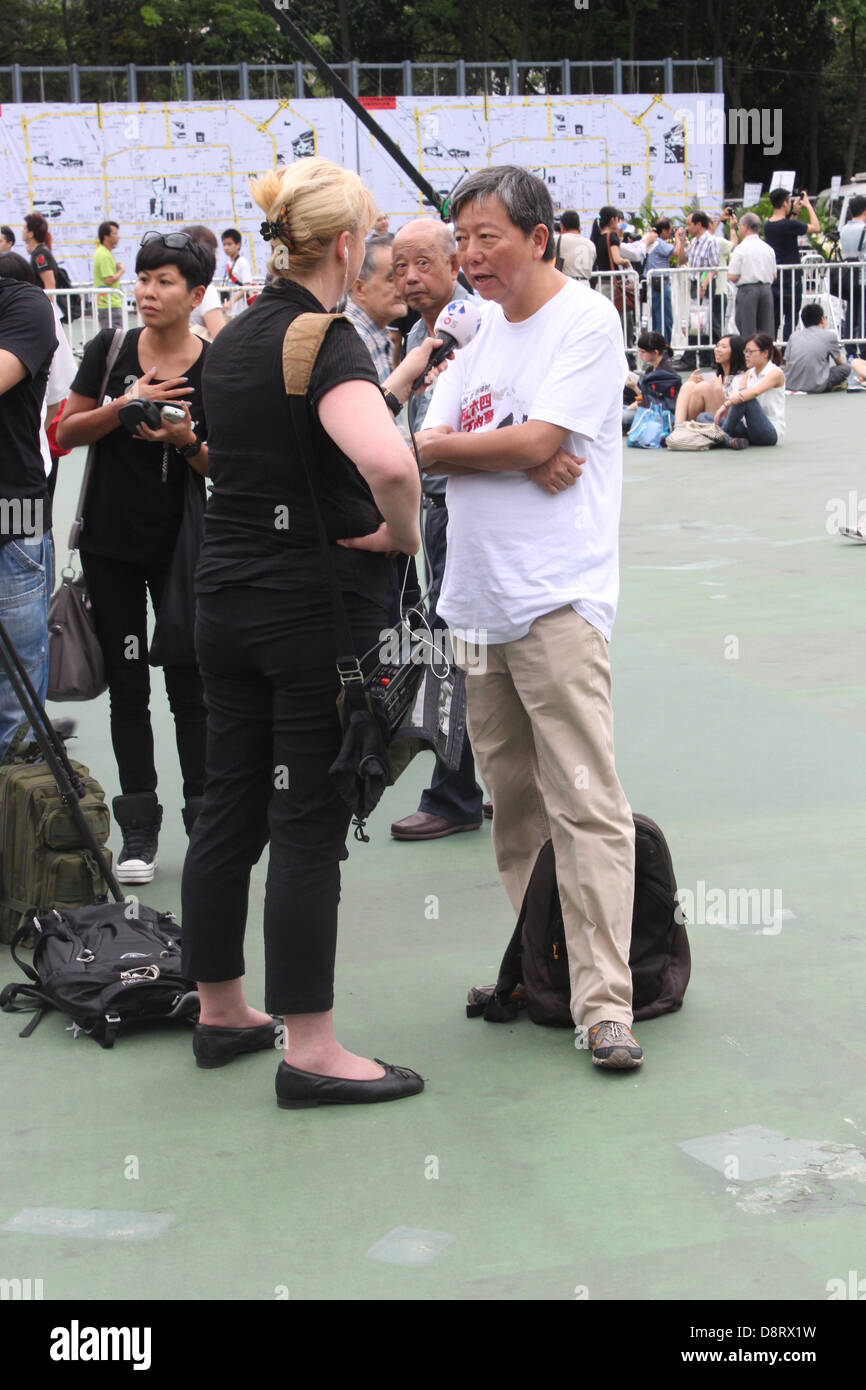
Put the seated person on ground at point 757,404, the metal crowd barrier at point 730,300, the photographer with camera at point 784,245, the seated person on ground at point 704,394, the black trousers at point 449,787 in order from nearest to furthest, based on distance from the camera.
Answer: the black trousers at point 449,787 < the seated person on ground at point 757,404 < the seated person on ground at point 704,394 < the photographer with camera at point 784,245 < the metal crowd barrier at point 730,300

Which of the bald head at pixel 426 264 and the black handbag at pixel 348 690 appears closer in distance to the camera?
the black handbag at pixel 348 690

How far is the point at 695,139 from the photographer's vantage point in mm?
31547

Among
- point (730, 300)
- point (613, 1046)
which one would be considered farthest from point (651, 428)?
point (613, 1046)

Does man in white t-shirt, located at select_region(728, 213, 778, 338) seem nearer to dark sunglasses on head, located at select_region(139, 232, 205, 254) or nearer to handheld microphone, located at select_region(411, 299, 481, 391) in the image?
dark sunglasses on head, located at select_region(139, 232, 205, 254)

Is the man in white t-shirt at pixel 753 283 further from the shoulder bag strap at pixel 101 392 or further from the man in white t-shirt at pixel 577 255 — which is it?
the shoulder bag strap at pixel 101 392

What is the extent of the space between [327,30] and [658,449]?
35.8 metres

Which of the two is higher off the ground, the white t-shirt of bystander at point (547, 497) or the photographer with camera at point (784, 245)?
the photographer with camera at point (784, 245)

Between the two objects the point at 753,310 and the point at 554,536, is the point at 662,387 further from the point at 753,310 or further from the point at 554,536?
the point at 554,536

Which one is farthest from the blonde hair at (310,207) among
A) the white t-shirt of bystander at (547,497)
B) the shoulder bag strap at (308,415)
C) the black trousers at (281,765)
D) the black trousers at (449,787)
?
the black trousers at (449,787)

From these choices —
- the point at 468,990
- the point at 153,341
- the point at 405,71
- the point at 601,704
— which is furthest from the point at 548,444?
the point at 405,71

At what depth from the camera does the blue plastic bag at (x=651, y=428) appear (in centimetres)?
1556

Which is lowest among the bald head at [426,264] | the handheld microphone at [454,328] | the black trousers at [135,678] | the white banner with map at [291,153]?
the black trousers at [135,678]

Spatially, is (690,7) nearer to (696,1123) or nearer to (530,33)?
(530,33)
